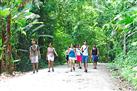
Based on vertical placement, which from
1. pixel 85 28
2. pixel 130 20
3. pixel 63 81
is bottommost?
pixel 63 81

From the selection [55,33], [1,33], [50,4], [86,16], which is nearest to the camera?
[1,33]

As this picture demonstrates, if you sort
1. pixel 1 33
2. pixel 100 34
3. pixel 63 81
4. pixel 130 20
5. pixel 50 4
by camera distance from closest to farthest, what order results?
pixel 130 20 → pixel 63 81 → pixel 1 33 → pixel 50 4 → pixel 100 34

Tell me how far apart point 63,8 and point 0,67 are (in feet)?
39.2

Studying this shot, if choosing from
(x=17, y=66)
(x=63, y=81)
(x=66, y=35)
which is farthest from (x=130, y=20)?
(x=66, y=35)

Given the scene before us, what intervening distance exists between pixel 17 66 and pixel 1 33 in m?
4.79

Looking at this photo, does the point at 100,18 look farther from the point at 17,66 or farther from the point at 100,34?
the point at 17,66

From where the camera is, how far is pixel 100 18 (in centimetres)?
3409

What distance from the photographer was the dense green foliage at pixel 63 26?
21.9m

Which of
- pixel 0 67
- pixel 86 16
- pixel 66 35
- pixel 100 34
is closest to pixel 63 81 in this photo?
pixel 0 67

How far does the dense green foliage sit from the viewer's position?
21.9 meters

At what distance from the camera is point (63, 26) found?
118 ft

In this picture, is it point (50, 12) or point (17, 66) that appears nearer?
point (17, 66)

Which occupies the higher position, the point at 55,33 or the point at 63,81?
the point at 55,33

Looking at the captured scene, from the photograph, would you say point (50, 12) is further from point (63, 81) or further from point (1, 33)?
point (63, 81)
